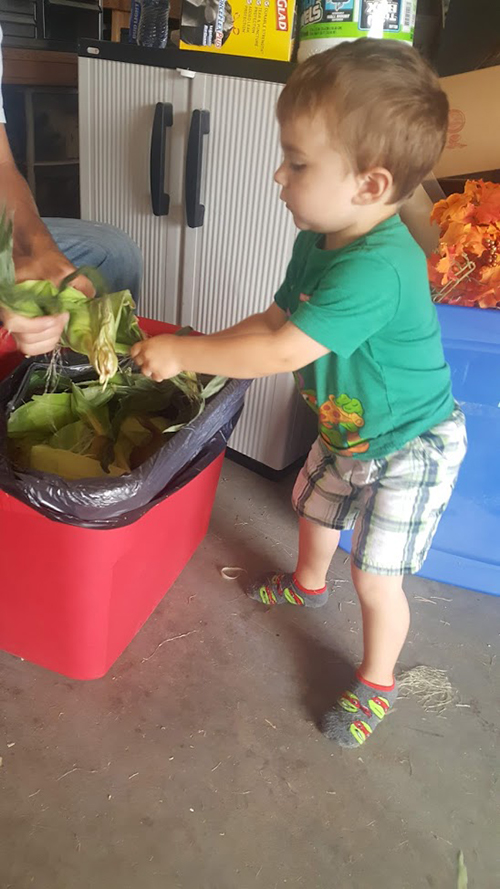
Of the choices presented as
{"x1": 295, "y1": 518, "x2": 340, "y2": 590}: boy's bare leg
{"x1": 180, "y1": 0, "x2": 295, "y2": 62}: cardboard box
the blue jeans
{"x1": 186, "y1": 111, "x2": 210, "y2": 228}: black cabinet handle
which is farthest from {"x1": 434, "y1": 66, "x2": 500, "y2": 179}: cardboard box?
{"x1": 295, "y1": 518, "x2": 340, "y2": 590}: boy's bare leg

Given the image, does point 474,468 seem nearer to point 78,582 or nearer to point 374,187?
point 374,187

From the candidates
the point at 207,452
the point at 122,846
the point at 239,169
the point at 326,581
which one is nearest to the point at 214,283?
the point at 239,169

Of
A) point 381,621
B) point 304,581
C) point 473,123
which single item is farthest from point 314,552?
point 473,123

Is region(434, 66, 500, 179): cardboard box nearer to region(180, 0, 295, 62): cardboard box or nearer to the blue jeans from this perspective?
region(180, 0, 295, 62): cardboard box

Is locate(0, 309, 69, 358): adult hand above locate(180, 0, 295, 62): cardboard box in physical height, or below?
below

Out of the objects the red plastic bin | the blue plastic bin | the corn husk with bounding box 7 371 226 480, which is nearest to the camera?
the red plastic bin

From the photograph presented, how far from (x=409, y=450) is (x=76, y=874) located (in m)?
0.61

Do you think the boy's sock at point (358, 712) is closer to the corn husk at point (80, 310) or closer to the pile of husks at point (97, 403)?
the pile of husks at point (97, 403)

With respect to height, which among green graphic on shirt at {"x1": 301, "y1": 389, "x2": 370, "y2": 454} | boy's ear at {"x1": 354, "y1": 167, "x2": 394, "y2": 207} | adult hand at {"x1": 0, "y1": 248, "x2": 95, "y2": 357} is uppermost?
boy's ear at {"x1": 354, "y1": 167, "x2": 394, "y2": 207}

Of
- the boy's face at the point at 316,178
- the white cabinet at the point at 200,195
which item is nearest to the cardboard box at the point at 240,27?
the white cabinet at the point at 200,195

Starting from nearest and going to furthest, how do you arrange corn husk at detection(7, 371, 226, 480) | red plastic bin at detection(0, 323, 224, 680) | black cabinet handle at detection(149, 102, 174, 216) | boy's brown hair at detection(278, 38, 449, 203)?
1. boy's brown hair at detection(278, 38, 449, 203)
2. red plastic bin at detection(0, 323, 224, 680)
3. corn husk at detection(7, 371, 226, 480)
4. black cabinet handle at detection(149, 102, 174, 216)

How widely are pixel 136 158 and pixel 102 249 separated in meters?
0.35

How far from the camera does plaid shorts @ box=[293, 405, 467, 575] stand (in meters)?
0.86

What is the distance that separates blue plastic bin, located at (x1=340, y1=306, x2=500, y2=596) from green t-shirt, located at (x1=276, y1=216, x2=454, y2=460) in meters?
0.16
